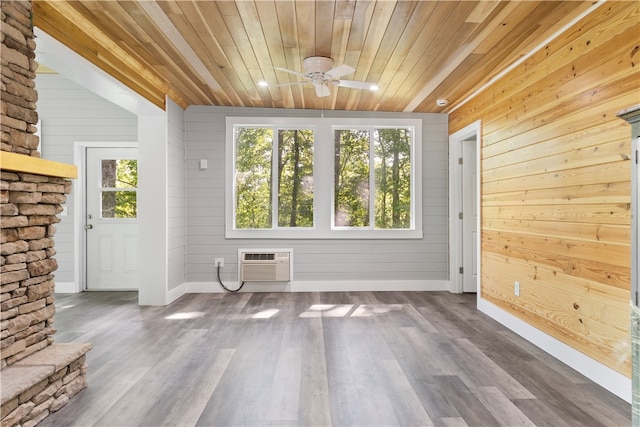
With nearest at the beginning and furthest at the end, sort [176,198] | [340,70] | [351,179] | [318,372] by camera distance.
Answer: [318,372] → [340,70] → [176,198] → [351,179]

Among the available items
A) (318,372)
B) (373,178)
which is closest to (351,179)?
(373,178)

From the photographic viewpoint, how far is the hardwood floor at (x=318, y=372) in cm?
195

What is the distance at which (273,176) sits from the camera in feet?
16.4

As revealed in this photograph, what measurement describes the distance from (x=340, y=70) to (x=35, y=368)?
9.71ft

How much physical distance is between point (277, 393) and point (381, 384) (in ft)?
2.22

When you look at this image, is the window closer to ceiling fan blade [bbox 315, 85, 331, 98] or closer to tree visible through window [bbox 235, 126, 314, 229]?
tree visible through window [bbox 235, 126, 314, 229]

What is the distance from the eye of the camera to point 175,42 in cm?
290

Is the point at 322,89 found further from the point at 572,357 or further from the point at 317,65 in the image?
the point at 572,357

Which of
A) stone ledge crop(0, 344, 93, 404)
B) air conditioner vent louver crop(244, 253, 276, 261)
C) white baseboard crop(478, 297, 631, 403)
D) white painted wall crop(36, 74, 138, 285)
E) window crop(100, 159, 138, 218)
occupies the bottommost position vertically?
white baseboard crop(478, 297, 631, 403)

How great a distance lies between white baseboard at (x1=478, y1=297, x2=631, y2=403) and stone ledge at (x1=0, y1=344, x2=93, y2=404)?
10.7 feet

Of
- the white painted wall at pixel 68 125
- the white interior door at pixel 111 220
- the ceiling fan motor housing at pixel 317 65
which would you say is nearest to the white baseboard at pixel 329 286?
the white interior door at pixel 111 220

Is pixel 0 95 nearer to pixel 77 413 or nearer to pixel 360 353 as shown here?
pixel 77 413

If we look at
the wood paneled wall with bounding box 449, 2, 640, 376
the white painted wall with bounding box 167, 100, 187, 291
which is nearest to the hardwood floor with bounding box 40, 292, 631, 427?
the wood paneled wall with bounding box 449, 2, 640, 376

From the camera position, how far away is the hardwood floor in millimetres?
1953
